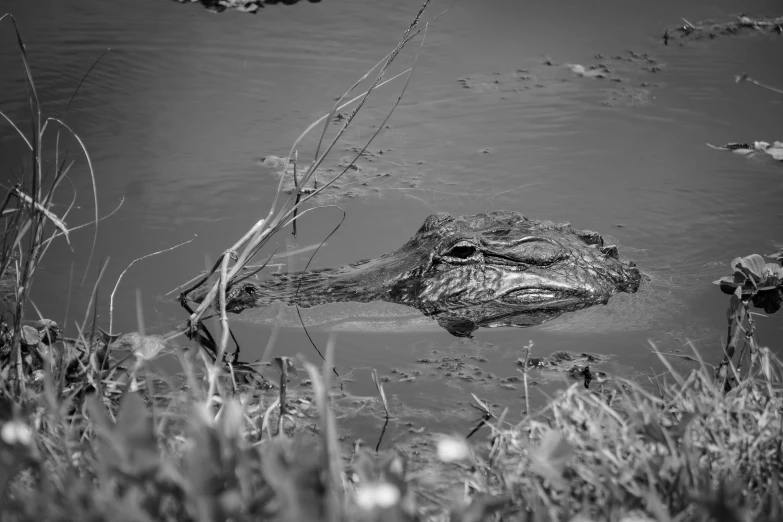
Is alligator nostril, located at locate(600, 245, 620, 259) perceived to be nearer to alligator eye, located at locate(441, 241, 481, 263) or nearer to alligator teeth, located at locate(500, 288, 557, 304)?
alligator teeth, located at locate(500, 288, 557, 304)

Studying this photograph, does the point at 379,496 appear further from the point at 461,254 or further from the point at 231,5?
the point at 231,5

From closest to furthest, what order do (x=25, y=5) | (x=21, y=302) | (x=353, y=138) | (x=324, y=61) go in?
(x=21, y=302) < (x=353, y=138) < (x=324, y=61) < (x=25, y=5)

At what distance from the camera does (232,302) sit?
448 cm

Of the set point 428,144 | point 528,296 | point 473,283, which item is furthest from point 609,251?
point 428,144

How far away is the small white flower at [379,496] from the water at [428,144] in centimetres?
185

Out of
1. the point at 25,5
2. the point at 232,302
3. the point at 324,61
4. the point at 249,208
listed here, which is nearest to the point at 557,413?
the point at 232,302

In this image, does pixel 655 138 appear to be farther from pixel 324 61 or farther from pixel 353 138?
pixel 324 61

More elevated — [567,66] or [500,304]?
[567,66]

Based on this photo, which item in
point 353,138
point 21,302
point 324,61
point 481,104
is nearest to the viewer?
point 21,302

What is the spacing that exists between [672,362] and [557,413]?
2215 mm

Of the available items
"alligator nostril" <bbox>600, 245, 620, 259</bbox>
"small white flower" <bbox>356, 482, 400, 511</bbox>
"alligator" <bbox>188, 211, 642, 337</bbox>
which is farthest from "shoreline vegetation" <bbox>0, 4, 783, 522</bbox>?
"alligator nostril" <bbox>600, 245, 620, 259</bbox>

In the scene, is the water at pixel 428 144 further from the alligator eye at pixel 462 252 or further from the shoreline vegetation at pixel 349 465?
the shoreline vegetation at pixel 349 465

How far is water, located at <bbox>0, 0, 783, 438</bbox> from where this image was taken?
4680 mm

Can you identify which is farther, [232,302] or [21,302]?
[232,302]
